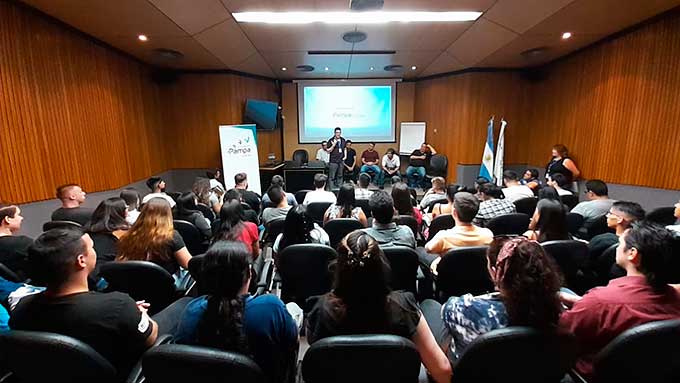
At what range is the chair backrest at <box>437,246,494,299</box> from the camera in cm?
206

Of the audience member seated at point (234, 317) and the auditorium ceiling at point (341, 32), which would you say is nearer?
the audience member seated at point (234, 317)

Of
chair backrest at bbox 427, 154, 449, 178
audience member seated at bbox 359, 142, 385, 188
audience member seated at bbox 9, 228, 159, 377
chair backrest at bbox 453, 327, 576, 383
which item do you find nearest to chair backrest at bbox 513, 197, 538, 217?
chair backrest at bbox 453, 327, 576, 383

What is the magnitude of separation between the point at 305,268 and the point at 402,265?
65 cm

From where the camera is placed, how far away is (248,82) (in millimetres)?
8125

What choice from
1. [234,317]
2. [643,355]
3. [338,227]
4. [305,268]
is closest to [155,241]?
[305,268]

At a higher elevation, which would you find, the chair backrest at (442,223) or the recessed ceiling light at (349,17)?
the recessed ceiling light at (349,17)

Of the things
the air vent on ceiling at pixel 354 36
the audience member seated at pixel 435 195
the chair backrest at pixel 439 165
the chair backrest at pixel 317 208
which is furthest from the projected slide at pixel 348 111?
the chair backrest at pixel 317 208

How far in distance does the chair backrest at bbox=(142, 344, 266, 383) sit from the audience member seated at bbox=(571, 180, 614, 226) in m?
3.61

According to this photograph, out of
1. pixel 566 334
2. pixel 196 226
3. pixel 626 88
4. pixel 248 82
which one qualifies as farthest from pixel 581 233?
pixel 248 82

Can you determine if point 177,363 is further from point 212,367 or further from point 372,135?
point 372,135

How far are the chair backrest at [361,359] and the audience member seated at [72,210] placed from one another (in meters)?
3.07

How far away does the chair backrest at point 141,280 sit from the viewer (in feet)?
6.14

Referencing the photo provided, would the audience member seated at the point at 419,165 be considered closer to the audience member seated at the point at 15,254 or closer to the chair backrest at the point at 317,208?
the chair backrest at the point at 317,208

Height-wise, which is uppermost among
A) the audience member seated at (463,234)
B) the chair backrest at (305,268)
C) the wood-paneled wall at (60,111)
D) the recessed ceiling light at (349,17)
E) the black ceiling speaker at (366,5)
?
the recessed ceiling light at (349,17)
